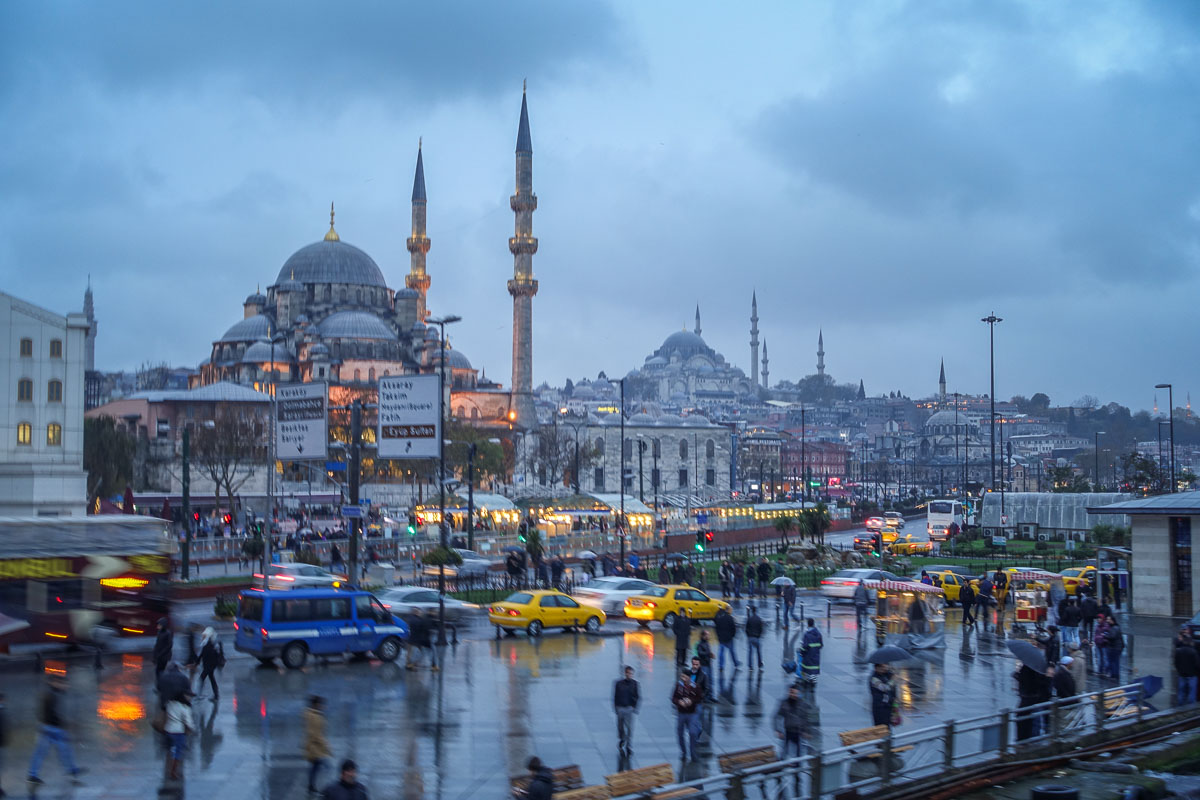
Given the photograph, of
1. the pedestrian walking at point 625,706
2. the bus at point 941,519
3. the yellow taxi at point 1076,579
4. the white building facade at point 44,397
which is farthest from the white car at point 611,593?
the bus at point 941,519

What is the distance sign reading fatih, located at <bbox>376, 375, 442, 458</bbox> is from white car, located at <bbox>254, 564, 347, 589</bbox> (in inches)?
202

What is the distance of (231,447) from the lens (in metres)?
59.6

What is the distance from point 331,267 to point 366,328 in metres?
14.4

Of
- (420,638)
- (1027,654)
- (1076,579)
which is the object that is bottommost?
(1076,579)

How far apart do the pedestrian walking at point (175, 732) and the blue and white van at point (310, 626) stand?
7018mm

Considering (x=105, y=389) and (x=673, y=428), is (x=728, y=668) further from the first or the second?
(x=105, y=389)

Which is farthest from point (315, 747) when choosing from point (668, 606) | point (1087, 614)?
point (1087, 614)

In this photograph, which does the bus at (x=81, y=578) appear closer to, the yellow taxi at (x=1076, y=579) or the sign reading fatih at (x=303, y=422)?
the sign reading fatih at (x=303, y=422)

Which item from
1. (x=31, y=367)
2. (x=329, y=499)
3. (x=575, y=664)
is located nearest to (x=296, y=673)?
(x=575, y=664)

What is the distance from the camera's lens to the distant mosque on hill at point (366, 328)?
332 ft

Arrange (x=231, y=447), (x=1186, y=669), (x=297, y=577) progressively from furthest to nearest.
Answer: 1. (x=231, y=447)
2. (x=297, y=577)
3. (x=1186, y=669)

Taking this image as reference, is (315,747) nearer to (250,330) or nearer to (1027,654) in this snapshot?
(1027,654)

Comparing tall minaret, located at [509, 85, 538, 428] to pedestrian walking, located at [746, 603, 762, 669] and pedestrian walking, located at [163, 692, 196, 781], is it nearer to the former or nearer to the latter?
pedestrian walking, located at [746, 603, 762, 669]

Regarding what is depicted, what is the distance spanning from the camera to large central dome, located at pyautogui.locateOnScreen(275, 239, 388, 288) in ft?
384
